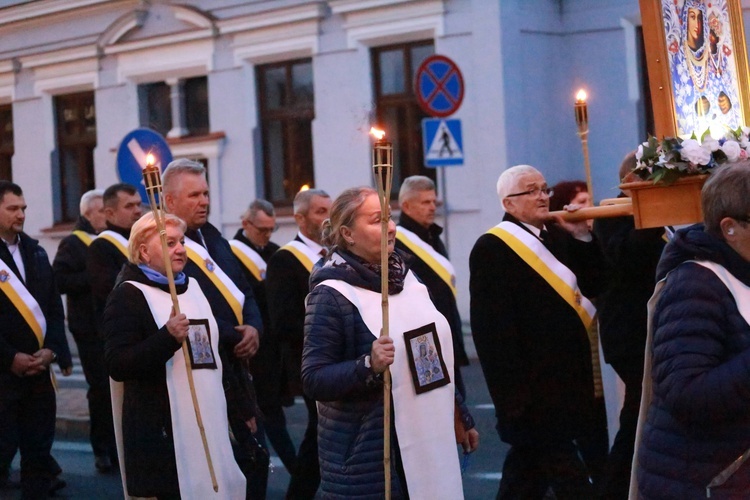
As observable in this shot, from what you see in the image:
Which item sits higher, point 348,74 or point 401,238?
point 348,74

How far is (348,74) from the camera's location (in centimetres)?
1681

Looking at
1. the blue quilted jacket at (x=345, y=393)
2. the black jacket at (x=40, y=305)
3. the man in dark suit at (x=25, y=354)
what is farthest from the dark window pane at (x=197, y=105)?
the blue quilted jacket at (x=345, y=393)

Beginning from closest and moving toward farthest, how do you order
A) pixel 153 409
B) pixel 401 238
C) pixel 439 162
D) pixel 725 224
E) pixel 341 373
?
pixel 725 224 < pixel 341 373 < pixel 153 409 < pixel 401 238 < pixel 439 162

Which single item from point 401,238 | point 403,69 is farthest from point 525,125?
point 401,238

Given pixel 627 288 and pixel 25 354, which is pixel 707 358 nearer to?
pixel 627 288

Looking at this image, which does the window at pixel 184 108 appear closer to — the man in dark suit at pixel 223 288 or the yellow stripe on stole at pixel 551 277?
the man in dark suit at pixel 223 288

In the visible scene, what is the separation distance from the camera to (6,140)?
21656mm

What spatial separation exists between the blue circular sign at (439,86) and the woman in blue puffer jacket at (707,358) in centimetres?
935

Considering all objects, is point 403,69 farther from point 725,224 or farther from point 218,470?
point 725,224

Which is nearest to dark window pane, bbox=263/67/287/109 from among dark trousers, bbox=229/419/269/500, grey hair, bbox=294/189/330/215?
grey hair, bbox=294/189/330/215

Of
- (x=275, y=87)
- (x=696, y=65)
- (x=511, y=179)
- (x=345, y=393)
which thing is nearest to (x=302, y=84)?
(x=275, y=87)

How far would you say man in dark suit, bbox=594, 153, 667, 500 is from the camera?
6348 millimetres

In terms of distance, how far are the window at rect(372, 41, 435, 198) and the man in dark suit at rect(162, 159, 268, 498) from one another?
969cm

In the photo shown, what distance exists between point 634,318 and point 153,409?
7.68 ft
